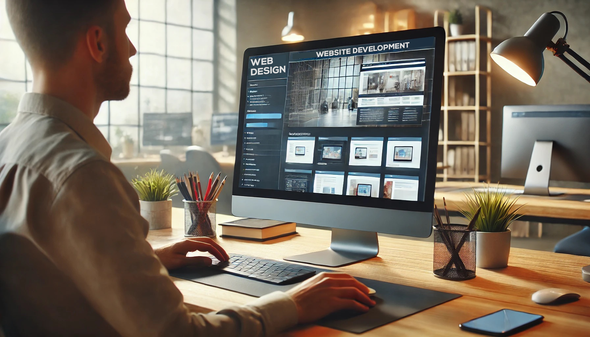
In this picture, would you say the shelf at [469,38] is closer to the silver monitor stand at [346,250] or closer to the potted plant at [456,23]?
the potted plant at [456,23]

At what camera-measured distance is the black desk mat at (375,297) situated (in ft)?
2.77

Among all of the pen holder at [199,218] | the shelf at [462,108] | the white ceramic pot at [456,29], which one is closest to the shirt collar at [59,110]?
the pen holder at [199,218]

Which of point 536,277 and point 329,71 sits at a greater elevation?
point 329,71

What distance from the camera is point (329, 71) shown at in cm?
135

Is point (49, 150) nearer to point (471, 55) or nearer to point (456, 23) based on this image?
point (471, 55)

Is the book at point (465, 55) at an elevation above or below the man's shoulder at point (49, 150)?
above

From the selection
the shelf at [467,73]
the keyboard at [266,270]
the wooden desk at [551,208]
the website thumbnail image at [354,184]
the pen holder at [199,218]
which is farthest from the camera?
the shelf at [467,73]

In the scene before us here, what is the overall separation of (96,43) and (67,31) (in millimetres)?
45

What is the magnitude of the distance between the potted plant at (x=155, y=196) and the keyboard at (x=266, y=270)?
567mm

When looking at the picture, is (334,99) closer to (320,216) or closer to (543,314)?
(320,216)

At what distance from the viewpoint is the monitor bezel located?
3.79 ft

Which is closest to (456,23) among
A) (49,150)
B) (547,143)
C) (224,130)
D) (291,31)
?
(291,31)

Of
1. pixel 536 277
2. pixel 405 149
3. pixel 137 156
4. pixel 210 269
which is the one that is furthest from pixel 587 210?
pixel 137 156

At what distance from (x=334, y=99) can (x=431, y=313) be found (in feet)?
2.04
